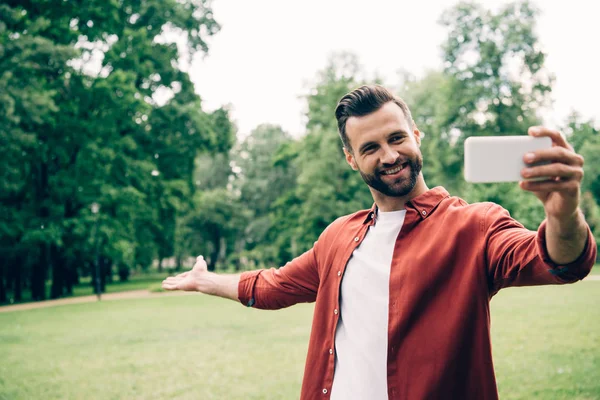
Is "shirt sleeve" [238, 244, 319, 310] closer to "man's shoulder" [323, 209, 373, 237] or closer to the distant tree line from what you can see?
"man's shoulder" [323, 209, 373, 237]

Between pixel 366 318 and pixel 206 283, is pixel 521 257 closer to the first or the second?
pixel 366 318

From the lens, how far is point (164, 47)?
28547 mm

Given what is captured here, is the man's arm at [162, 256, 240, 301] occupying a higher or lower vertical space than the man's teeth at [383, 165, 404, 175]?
lower

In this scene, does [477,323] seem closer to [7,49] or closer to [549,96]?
[7,49]

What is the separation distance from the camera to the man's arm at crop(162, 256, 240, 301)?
3.03 metres

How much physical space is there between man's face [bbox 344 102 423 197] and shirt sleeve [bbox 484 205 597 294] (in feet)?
1.22

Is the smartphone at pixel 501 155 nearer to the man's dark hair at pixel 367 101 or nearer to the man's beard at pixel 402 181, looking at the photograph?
the man's beard at pixel 402 181

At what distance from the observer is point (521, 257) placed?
1765 millimetres

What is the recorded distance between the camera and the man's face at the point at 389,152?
87.2 inches

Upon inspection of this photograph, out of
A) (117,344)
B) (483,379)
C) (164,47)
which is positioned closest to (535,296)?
(117,344)

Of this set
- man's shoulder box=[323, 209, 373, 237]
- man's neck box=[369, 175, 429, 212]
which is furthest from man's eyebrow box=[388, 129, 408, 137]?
man's shoulder box=[323, 209, 373, 237]

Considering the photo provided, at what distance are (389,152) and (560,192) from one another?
0.85 metres

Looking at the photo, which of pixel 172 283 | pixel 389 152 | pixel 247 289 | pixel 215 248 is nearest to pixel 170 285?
pixel 172 283

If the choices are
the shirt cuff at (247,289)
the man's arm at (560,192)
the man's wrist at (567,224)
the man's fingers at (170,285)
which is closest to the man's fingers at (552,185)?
the man's arm at (560,192)
